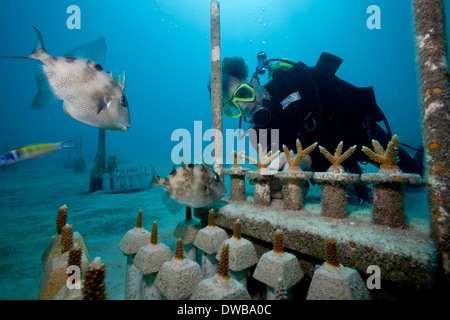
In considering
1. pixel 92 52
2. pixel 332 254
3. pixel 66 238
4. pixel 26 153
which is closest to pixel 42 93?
pixel 92 52

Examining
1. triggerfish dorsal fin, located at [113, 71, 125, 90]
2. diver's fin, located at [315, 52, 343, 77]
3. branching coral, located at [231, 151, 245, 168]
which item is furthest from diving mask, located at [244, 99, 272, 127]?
triggerfish dorsal fin, located at [113, 71, 125, 90]

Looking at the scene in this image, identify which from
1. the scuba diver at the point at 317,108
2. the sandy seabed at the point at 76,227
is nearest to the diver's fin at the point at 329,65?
the scuba diver at the point at 317,108

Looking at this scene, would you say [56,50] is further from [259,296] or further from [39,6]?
[259,296]

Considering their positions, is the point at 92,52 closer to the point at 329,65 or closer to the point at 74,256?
the point at 74,256

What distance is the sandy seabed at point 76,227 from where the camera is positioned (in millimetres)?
2533

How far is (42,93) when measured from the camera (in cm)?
142

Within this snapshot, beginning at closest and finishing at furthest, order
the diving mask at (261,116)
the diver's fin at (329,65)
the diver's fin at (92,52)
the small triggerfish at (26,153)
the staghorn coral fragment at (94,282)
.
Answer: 1. the staghorn coral fragment at (94,282)
2. the small triggerfish at (26,153)
3. the diver's fin at (92,52)
4. the diving mask at (261,116)
5. the diver's fin at (329,65)

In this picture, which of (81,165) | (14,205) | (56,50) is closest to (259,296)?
(14,205)

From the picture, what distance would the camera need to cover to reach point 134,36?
332 ft

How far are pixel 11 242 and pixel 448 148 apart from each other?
19.7 ft

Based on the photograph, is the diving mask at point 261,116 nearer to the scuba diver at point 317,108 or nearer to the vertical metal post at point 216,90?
the scuba diver at point 317,108

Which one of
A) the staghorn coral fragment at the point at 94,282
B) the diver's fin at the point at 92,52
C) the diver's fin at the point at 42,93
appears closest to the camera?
the staghorn coral fragment at the point at 94,282

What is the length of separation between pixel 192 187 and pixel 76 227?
394cm

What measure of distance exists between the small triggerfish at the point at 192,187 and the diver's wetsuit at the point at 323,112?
72.6 inches
